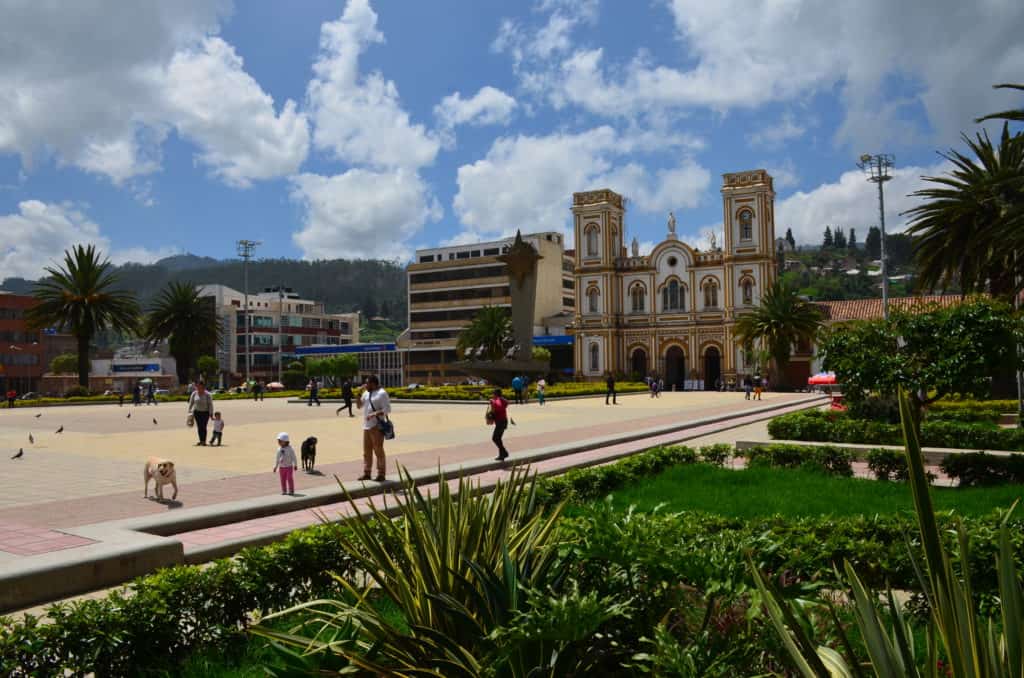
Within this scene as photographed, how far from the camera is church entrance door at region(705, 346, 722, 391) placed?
65.6 m

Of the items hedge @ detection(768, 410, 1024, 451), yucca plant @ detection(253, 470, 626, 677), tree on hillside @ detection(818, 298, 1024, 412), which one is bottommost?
hedge @ detection(768, 410, 1024, 451)

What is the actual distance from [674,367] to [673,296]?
6519 millimetres

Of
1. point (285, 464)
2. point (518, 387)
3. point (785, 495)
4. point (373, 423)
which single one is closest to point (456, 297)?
point (518, 387)

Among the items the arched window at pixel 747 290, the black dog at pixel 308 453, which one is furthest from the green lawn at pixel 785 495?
the arched window at pixel 747 290

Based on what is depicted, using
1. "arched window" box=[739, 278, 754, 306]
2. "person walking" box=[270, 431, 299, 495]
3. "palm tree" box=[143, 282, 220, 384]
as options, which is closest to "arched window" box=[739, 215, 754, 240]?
→ "arched window" box=[739, 278, 754, 306]

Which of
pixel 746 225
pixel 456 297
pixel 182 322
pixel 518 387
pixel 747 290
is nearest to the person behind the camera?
pixel 518 387

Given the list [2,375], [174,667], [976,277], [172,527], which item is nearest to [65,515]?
[172,527]

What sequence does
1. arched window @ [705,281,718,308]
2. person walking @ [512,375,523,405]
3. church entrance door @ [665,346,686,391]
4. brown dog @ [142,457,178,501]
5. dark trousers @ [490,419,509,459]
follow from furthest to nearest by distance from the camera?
church entrance door @ [665,346,686,391] < arched window @ [705,281,718,308] < person walking @ [512,375,523,405] < dark trousers @ [490,419,509,459] < brown dog @ [142,457,178,501]

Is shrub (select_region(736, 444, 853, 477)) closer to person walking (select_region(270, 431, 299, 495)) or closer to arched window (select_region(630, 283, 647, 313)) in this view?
person walking (select_region(270, 431, 299, 495))

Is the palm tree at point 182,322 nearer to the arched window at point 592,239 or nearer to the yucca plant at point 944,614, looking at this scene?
the arched window at point 592,239

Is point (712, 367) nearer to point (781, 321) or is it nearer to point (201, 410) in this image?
point (781, 321)

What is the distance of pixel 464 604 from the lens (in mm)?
3391

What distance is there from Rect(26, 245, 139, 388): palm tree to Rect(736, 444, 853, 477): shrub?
4693 cm

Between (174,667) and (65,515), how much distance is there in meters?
5.65
